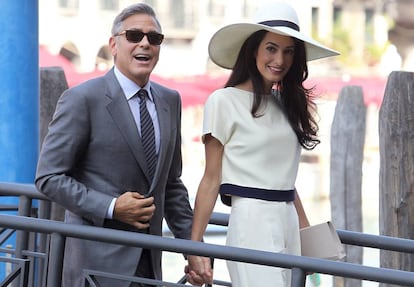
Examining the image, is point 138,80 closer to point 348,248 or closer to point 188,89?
point 348,248

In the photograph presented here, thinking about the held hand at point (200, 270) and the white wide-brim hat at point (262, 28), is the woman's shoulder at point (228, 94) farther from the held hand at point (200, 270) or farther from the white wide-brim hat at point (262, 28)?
the held hand at point (200, 270)

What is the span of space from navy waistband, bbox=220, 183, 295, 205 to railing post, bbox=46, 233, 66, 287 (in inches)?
22.7

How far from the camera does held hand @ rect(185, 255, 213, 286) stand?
3859mm

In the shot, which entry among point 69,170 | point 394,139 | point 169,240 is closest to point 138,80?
point 69,170

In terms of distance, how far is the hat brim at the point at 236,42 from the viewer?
3.88 m

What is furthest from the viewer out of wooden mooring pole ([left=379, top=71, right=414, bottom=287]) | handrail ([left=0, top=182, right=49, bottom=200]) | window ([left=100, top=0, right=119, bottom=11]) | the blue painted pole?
window ([left=100, top=0, right=119, bottom=11])

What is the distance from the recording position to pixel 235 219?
3.83 meters

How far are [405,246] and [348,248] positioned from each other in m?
4.03

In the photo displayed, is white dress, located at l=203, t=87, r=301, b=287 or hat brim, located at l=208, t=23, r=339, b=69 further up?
hat brim, located at l=208, t=23, r=339, b=69

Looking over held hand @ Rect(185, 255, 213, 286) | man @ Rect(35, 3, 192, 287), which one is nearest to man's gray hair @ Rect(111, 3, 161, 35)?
man @ Rect(35, 3, 192, 287)

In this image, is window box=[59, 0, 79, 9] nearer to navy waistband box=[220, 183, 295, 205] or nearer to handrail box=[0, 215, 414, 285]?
navy waistband box=[220, 183, 295, 205]

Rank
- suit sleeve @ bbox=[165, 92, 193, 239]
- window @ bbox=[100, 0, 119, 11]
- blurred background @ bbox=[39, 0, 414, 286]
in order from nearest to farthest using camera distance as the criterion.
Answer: suit sleeve @ bbox=[165, 92, 193, 239] < blurred background @ bbox=[39, 0, 414, 286] < window @ bbox=[100, 0, 119, 11]

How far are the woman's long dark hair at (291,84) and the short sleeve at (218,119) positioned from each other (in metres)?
0.12

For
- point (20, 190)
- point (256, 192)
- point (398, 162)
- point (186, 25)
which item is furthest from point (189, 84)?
point (256, 192)
